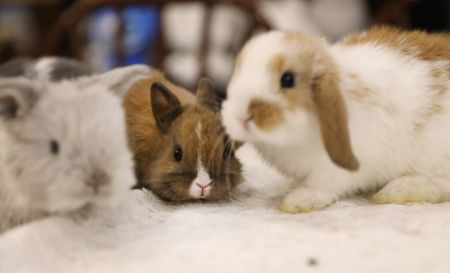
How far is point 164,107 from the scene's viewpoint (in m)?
1.19

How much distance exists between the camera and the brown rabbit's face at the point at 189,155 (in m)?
1.13

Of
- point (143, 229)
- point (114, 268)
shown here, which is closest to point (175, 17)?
point (143, 229)

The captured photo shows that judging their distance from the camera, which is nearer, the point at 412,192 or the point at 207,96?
the point at 412,192

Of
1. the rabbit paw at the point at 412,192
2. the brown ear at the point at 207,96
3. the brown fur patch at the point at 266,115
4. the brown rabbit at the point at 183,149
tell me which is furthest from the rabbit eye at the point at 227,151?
the rabbit paw at the point at 412,192

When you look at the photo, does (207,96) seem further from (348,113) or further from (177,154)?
(348,113)

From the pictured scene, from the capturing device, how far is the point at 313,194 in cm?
109

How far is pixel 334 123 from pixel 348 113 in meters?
0.08

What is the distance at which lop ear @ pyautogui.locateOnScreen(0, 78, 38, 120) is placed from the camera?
898mm

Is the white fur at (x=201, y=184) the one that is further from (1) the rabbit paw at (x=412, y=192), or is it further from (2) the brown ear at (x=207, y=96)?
(1) the rabbit paw at (x=412, y=192)

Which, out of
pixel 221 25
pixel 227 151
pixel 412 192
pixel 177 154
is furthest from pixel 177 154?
pixel 221 25

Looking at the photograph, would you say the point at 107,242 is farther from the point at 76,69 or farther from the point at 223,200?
the point at 76,69

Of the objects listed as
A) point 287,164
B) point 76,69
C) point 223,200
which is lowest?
point 223,200

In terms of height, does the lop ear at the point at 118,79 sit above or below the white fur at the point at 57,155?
above

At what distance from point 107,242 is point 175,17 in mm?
1842
